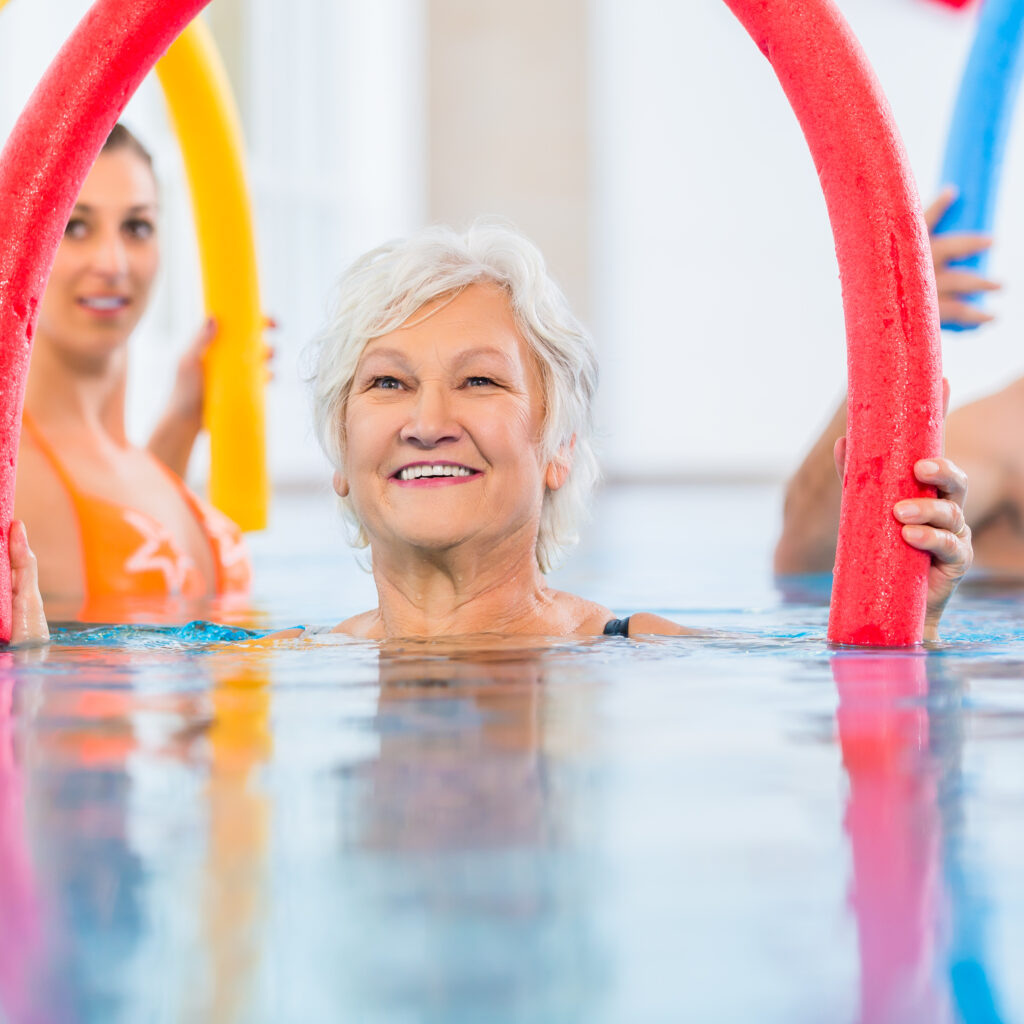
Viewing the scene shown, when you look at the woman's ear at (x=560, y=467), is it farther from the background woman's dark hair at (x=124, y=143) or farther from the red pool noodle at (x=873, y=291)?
the background woman's dark hair at (x=124, y=143)

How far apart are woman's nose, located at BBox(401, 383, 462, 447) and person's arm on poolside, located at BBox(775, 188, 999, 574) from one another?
577 millimetres

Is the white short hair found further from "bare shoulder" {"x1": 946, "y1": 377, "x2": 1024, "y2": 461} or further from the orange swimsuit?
"bare shoulder" {"x1": 946, "y1": 377, "x2": 1024, "y2": 461}

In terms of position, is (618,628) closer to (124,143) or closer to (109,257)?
(109,257)

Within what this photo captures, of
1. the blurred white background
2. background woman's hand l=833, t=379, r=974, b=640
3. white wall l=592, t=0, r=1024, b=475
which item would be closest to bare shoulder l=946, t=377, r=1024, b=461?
background woman's hand l=833, t=379, r=974, b=640

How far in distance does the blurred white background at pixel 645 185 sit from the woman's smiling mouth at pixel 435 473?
9.43 m

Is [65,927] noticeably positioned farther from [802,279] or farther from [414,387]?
[802,279]

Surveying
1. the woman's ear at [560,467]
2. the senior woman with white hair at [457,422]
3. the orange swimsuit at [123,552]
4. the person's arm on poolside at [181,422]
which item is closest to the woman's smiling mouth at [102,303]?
the orange swimsuit at [123,552]

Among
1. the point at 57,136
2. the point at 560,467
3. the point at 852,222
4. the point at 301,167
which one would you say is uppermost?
the point at 301,167

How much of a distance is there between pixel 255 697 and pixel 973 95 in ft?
6.86

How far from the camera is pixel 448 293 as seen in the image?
2219mm

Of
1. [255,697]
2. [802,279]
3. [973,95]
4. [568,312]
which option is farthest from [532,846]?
[802,279]

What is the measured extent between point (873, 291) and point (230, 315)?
2.08 meters

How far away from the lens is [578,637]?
2289mm

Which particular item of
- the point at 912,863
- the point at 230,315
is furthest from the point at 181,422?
the point at 912,863
